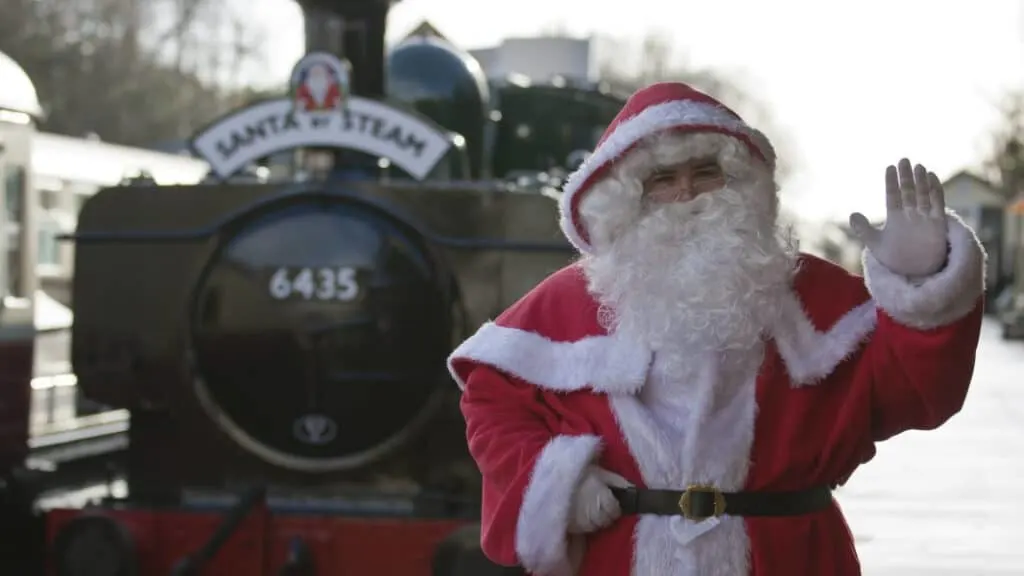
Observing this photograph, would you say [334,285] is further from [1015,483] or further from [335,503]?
[1015,483]

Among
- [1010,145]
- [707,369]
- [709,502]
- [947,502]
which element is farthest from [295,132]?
[1010,145]

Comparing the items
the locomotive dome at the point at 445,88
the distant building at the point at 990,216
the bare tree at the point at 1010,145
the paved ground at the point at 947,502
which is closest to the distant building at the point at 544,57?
the paved ground at the point at 947,502

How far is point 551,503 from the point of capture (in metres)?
2.71

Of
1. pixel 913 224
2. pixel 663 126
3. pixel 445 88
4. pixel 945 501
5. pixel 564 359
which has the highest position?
pixel 445 88

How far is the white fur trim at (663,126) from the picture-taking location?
2826mm

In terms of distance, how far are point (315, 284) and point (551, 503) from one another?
90.1 inches

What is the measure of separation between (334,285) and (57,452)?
3.17 meters

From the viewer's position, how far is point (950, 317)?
2.64 meters

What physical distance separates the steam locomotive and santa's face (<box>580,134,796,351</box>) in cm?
193

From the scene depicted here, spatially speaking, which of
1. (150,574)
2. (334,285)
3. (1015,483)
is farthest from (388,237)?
(1015,483)

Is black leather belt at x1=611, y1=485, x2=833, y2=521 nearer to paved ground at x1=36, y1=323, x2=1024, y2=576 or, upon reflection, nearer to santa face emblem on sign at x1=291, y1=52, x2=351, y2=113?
santa face emblem on sign at x1=291, y1=52, x2=351, y2=113

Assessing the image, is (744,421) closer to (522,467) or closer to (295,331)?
(522,467)

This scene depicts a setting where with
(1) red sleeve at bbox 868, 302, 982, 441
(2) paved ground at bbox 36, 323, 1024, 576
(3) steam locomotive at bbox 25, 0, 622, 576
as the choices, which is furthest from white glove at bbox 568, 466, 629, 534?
(2) paved ground at bbox 36, 323, 1024, 576

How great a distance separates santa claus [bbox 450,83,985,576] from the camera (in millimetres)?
2688
